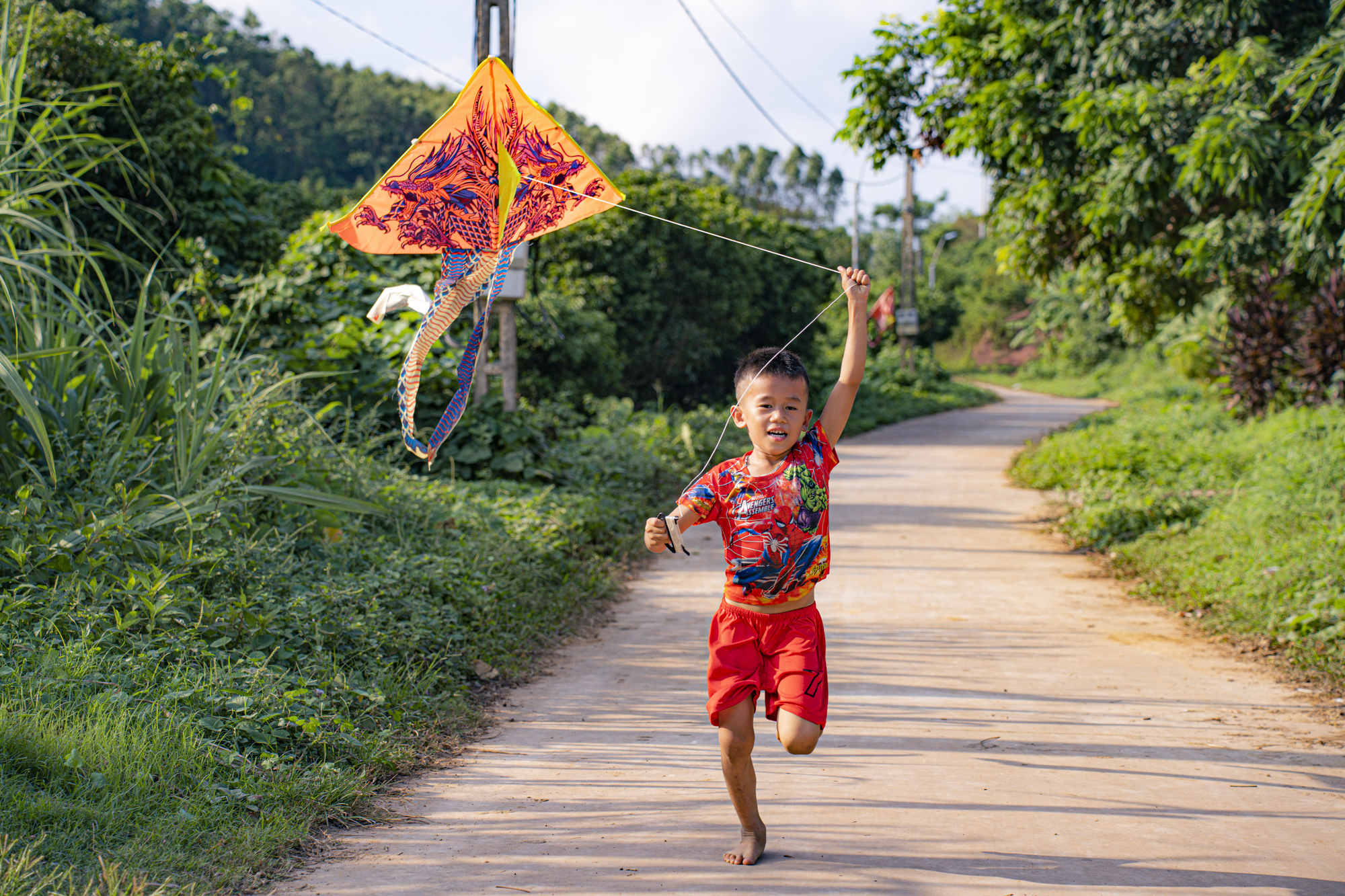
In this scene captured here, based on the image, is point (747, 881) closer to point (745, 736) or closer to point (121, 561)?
point (745, 736)

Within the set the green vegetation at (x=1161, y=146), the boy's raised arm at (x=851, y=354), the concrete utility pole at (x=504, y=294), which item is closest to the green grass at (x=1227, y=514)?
the green vegetation at (x=1161, y=146)

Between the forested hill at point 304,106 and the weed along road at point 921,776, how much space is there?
27865mm

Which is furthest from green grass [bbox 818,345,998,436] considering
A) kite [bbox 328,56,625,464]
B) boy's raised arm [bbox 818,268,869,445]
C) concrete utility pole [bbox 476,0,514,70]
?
boy's raised arm [bbox 818,268,869,445]

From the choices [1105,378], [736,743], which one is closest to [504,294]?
[736,743]

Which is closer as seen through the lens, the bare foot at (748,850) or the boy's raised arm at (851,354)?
the bare foot at (748,850)

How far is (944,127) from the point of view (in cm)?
1081

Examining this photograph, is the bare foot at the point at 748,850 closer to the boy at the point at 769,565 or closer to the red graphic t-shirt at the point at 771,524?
the boy at the point at 769,565

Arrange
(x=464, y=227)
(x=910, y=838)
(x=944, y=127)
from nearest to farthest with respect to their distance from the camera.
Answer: (x=910, y=838)
(x=464, y=227)
(x=944, y=127)

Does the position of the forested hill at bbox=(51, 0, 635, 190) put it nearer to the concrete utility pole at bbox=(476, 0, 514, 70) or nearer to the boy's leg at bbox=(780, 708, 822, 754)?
the concrete utility pole at bbox=(476, 0, 514, 70)

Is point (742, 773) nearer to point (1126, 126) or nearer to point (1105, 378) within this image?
point (1126, 126)

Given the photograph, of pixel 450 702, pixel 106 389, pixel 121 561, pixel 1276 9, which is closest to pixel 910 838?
pixel 450 702

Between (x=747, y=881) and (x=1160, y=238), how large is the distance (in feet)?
29.1

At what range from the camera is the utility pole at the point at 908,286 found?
25.9 m

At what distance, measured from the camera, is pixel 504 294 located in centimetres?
875
